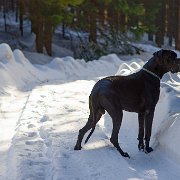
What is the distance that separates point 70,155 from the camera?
5719mm

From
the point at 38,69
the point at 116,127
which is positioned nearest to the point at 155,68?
the point at 116,127

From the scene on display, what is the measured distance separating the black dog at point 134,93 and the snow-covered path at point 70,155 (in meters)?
0.36

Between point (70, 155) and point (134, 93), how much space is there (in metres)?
1.18

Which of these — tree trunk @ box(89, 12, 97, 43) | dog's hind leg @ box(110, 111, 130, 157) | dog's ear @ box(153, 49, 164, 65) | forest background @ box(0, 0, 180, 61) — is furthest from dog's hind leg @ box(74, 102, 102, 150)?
tree trunk @ box(89, 12, 97, 43)

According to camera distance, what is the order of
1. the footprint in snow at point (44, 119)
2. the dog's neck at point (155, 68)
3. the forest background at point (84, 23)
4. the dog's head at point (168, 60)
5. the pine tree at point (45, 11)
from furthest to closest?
the forest background at point (84, 23) < the pine tree at point (45, 11) < the footprint in snow at point (44, 119) < the dog's neck at point (155, 68) < the dog's head at point (168, 60)

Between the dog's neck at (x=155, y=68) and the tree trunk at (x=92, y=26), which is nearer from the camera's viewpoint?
the dog's neck at (x=155, y=68)

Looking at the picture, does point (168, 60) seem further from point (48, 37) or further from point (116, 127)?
point (48, 37)

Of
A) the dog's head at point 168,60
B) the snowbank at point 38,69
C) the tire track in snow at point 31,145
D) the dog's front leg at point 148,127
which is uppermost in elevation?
the dog's head at point 168,60

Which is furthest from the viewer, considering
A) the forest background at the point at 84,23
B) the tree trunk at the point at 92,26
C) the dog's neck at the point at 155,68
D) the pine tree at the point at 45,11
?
the tree trunk at the point at 92,26

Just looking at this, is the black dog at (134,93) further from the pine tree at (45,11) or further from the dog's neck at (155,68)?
the pine tree at (45,11)

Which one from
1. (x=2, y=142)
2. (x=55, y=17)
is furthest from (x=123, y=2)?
(x=2, y=142)

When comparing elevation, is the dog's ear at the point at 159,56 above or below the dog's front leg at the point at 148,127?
above

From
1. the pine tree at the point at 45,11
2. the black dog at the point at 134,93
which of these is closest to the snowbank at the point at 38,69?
the pine tree at the point at 45,11

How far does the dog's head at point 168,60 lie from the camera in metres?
5.75
